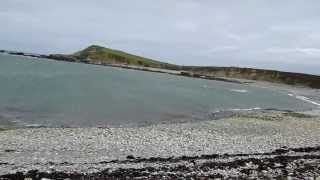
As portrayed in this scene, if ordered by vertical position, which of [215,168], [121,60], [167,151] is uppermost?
[121,60]

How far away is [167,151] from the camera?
89.8ft

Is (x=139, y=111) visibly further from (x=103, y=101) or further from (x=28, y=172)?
(x=28, y=172)

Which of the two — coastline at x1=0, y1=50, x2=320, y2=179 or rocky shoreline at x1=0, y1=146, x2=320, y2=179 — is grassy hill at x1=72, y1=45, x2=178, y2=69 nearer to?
coastline at x1=0, y1=50, x2=320, y2=179

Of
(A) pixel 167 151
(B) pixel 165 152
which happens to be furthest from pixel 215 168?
(A) pixel 167 151

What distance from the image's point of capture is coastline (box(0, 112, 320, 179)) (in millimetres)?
20928

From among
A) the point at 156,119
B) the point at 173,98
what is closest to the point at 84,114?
the point at 156,119

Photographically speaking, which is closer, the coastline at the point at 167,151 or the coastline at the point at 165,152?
the coastline at the point at 165,152

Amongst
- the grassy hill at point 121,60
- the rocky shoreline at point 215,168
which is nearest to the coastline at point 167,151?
the rocky shoreline at point 215,168

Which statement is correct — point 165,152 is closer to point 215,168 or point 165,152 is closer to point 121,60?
point 215,168

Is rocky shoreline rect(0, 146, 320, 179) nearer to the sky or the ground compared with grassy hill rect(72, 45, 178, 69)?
nearer to the ground

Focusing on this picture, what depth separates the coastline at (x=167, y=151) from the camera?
20.9m

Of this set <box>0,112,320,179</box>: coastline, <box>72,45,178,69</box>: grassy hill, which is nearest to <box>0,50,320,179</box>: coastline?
<box>0,112,320,179</box>: coastline

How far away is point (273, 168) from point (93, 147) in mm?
10933

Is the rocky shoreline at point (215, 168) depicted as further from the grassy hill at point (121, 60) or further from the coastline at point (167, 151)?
the grassy hill at point (121, 60)
